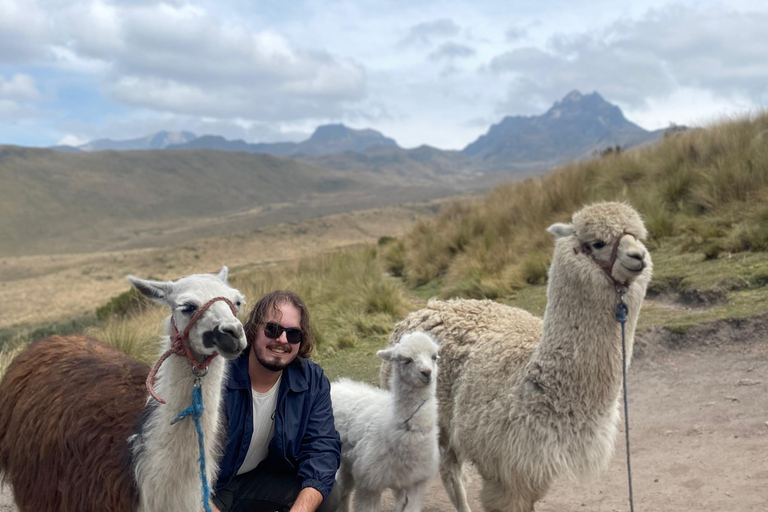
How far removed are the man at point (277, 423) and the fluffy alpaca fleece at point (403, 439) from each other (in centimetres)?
22

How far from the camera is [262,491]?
125 inches

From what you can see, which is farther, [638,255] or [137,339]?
[137,339]

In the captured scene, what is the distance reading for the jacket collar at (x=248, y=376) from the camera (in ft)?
10.0

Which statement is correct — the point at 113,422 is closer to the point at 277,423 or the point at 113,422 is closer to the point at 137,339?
the point at 277,423

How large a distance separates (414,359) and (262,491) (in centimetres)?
101

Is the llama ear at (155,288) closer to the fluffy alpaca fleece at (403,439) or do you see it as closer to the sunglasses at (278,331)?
the sunglasses at (278,331)

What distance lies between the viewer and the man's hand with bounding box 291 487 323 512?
292 cm

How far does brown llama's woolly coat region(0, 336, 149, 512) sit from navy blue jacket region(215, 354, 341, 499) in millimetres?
443

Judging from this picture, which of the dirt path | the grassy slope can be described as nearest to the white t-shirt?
the dirt path

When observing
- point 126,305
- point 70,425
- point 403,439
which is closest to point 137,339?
point 70,425

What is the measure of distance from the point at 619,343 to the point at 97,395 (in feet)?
8.36

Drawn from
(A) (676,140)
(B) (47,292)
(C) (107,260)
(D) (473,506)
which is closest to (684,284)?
(D) (473,506)

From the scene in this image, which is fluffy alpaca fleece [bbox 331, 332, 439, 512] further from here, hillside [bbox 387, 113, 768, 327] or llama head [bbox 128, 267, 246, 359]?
hillside [bbox 387, 113, 768, 327]

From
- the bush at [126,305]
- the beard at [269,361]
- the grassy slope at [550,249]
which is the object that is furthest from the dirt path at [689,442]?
the bush at [126,305]
